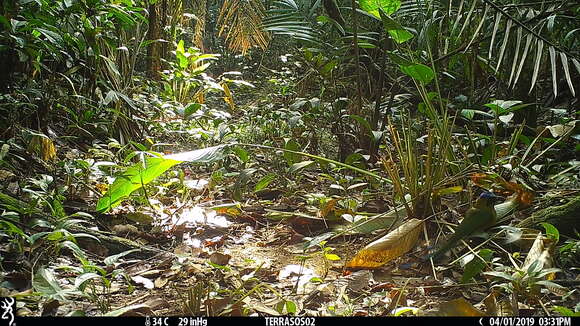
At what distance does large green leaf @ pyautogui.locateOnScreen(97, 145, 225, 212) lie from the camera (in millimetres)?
1695

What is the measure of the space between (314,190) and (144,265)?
3.45ft

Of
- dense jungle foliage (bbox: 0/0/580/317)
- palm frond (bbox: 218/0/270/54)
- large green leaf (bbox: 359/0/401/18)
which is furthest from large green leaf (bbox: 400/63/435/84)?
palm frond (bbox: 218/0/270/54)

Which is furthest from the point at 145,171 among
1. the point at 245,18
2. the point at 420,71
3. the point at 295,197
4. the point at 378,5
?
the point at 245,18

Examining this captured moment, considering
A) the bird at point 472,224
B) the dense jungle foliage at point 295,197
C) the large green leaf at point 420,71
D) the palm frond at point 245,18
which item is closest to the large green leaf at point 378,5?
the dense jungle foliage at point 295,197

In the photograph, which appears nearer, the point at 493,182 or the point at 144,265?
the point at 144,265

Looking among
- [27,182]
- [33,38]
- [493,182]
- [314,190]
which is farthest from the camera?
[314,190]

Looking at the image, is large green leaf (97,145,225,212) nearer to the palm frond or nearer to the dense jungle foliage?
the dense jungle foliage

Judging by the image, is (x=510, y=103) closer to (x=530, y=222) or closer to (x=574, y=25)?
(x=530, y=222)

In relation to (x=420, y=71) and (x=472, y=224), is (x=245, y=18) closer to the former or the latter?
(x=420, y=71)

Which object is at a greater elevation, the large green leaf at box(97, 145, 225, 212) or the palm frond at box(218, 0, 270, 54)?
the palm frond at box(218, 0, 270, 54)

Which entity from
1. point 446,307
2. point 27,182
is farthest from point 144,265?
point 446,307

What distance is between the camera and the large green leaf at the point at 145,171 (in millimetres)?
1695

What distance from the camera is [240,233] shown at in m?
2.07

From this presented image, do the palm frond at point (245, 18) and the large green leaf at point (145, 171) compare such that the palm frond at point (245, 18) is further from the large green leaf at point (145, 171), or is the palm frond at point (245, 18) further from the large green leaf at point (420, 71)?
the large green leaf at point (145, 171)
